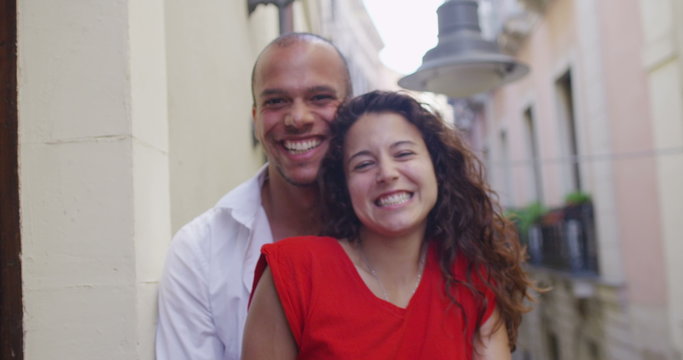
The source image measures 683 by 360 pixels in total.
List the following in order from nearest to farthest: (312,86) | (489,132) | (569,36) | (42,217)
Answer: (42,217), (312,86), (569,36), (489,132)

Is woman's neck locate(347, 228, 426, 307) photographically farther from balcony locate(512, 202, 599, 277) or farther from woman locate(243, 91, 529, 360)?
balcony locate(512, 202, 599, 277)

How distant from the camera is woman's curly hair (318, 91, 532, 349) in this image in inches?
96.3

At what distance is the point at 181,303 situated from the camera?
234 centimetres

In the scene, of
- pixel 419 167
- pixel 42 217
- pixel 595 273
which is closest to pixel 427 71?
pixel 419 167

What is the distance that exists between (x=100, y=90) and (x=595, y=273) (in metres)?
9.62

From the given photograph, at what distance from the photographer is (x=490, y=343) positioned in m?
2.35

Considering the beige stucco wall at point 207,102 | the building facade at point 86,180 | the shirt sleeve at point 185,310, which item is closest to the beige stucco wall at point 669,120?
the beige stucco wall at point 207,102

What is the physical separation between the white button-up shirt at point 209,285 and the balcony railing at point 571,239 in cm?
892

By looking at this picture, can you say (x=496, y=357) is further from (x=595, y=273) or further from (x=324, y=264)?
(x=595, y=273)

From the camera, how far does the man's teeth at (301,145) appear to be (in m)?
2.70

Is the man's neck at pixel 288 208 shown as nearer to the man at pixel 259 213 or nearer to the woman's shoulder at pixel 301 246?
the man at pixel 259 213

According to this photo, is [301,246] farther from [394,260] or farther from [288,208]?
[288,208]

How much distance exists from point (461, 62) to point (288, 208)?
5.67 feet

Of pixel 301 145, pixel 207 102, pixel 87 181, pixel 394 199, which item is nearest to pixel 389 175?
pixel 394 199
